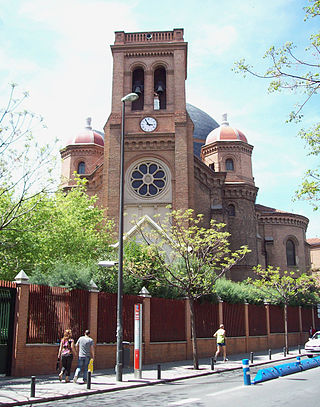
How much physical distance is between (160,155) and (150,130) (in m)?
2.28

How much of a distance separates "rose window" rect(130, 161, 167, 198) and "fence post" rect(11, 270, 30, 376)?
19676 millimetres

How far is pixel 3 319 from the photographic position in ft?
45.9

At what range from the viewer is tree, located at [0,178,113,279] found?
69.1 feet

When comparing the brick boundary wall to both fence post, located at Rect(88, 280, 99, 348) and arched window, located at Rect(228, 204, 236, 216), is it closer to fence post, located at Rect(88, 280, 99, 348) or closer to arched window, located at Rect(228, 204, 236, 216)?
fence post, located at Rect(88, 280, 99, 348)

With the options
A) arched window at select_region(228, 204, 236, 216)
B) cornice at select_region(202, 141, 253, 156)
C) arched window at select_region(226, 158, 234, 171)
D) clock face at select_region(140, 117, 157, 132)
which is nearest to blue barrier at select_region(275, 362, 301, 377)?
clock face at select_region(140, 117, 157, 132)

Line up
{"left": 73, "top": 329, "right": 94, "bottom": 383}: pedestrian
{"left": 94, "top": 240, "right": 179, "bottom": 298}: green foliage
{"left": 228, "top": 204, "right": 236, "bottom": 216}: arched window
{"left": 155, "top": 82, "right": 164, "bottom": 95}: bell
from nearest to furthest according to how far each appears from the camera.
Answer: {"left": 73, "top": 329, "right": 94, "bottom": 383}: pedestrian < {"left": 94, "top": 240, "right": 179, "bottom": 298}: green foliage < {"left": 155, "top": 82, "right": 164, "bottom": 95}: bell < {"left": 228, "top": 204, "right": 236, "bottom": 216}: arched window

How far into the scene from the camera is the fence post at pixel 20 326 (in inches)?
A: 531

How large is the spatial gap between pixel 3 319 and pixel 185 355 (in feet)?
33.5

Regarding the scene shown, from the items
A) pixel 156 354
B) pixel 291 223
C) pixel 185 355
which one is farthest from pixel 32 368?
pixel 291 223

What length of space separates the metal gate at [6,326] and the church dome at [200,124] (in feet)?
140

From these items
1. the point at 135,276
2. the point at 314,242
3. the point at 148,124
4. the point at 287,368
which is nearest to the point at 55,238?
the point at 135,276

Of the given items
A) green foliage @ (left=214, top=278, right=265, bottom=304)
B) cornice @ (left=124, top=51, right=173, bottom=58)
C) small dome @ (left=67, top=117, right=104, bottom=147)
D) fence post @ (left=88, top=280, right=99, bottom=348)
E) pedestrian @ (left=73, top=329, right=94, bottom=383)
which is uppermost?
cornice @ (left=124, top=51, right=173, bottom=58)

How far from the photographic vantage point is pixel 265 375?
13578mm

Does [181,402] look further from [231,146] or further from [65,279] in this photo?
[231,146]
